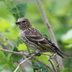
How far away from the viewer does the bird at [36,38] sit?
221cm

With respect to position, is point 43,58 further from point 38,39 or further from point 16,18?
point 16,18

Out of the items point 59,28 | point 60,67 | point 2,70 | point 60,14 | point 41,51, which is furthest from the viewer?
point 60,14

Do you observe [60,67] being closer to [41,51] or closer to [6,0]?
[41,51]

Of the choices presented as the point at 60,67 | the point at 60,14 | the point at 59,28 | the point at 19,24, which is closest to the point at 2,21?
the point at 19,24

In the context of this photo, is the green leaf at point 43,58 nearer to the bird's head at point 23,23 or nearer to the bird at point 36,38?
the bird at point 36,38

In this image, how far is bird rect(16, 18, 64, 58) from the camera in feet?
7.23

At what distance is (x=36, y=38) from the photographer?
7.52 feet

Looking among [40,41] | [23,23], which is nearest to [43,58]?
[40,41]

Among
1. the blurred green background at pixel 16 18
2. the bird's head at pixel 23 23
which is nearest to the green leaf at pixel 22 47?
the blurred green background at pixel 16 18

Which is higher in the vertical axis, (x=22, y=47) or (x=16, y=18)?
(x=16, y=18)

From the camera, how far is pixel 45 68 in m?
2.03

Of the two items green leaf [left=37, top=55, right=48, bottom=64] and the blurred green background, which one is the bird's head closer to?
the blurred green background

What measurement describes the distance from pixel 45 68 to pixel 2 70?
8.4 inches

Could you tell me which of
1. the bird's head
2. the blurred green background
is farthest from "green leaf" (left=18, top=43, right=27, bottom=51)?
the bird's head
